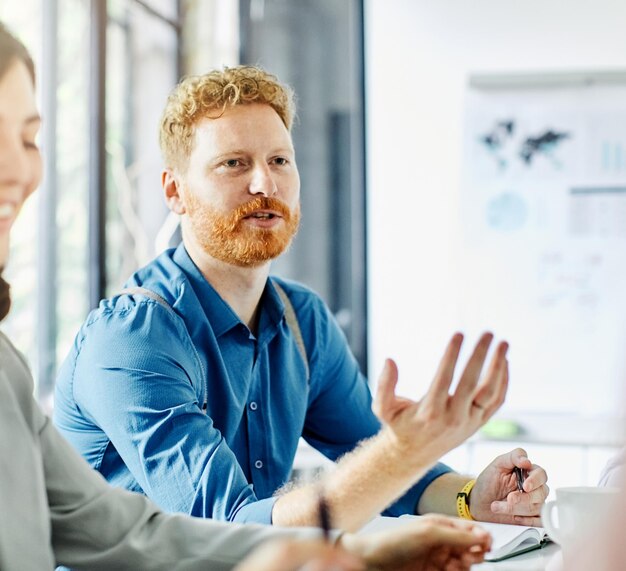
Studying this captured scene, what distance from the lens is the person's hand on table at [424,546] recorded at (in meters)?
0.98

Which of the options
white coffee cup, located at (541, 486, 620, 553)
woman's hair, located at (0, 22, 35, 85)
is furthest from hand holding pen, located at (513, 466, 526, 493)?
woman's hair, located at (0, 22, 35, 85)

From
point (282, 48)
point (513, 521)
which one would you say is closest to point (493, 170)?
point (282, 48)

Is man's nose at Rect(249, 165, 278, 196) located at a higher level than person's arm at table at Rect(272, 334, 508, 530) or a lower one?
higher

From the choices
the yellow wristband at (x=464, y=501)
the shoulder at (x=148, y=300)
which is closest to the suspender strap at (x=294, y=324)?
the shoulder at (x=148, y=300)

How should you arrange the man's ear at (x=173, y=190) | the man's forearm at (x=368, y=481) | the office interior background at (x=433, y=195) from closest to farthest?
the man's forearm at (x=368, y=481)
the man's ear at (x=173, y=190)
the office interior background at (x=433, y=195)

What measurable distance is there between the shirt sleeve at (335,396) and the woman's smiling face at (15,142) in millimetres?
937

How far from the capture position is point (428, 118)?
3570 mm

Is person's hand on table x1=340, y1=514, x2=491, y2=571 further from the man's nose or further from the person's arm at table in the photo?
the man's nose

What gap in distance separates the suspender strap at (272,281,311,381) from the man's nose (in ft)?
0.71

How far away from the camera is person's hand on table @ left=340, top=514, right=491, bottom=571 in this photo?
38.7 inches

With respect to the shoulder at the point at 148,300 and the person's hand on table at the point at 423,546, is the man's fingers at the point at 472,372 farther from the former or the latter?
the shoulder at the point at 148,300

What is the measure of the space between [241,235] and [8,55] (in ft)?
2.64

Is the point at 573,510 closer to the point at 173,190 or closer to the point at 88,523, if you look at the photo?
the point at 88,523

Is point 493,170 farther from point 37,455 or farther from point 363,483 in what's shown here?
point 37,455
